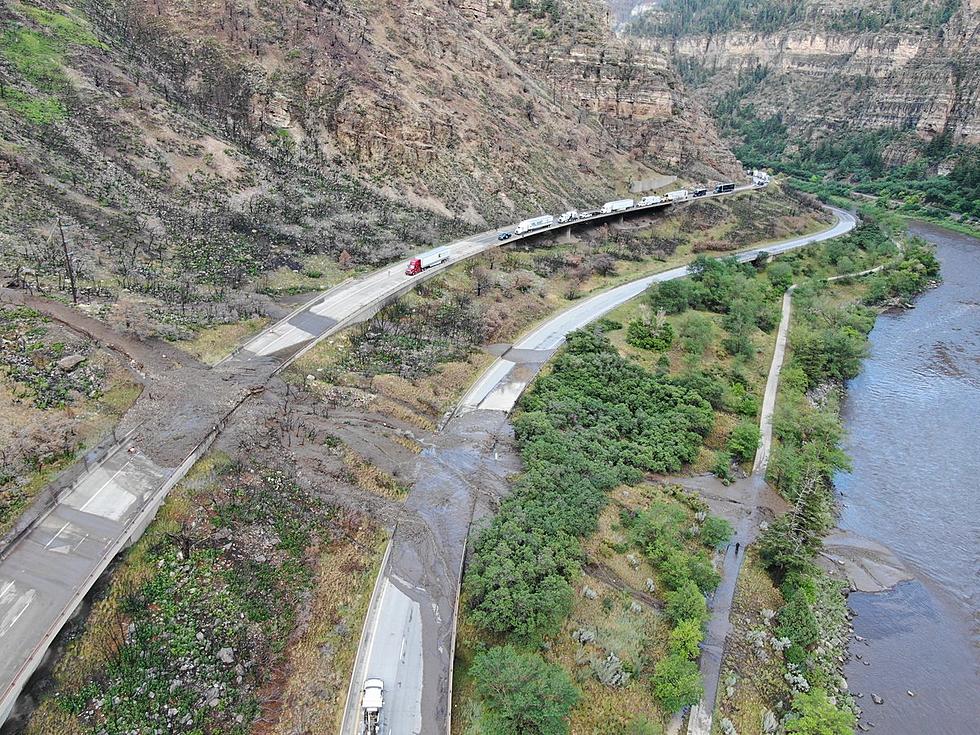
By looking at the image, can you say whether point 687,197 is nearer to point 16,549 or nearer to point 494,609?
point 494,609

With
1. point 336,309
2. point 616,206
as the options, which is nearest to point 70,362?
point 336,309

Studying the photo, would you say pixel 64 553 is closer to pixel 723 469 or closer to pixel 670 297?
pixel 723 469

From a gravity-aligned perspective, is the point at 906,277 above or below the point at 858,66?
below

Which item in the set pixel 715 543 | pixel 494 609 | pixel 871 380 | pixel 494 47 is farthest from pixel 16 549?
→ pixel 494 47

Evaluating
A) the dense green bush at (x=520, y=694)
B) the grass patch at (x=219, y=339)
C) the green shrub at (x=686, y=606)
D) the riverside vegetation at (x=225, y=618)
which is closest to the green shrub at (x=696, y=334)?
the green shrub at (x=686, y=606)

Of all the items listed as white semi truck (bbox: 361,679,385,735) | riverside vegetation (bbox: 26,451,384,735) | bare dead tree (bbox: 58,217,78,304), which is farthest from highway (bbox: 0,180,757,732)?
bare dead tree (bbox: 58,217,78,304)

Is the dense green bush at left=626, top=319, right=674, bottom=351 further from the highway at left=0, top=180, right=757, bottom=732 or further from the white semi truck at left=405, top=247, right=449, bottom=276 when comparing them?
the highway at left=0, top=180, right=757, bottom=732
